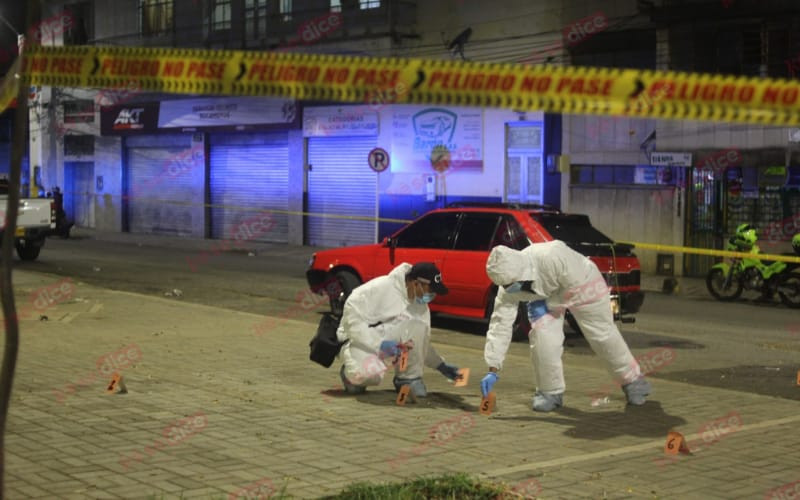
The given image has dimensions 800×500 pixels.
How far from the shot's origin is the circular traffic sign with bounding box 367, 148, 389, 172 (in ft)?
90.7

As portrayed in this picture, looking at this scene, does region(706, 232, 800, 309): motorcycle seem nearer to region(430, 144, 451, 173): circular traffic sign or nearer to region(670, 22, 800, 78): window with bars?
region(670, 22, 800, 78): window with bars

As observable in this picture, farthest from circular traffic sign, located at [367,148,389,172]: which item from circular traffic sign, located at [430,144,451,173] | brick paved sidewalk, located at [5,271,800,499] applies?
brick paved sidewalk, located at [5,271,800,499]

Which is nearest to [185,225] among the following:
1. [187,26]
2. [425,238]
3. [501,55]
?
[187,26]

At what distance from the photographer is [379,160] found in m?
27.7

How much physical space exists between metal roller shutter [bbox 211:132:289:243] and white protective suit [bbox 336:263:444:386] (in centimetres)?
2460

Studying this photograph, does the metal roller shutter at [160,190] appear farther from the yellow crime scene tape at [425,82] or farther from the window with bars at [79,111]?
the yellow crime scene tape at [425,82]

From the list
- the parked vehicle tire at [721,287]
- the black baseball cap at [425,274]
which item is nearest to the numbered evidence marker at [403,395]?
the black baseball cap at [425,274]

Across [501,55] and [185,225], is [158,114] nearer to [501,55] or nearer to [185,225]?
[185,225]

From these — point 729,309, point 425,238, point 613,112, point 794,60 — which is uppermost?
point 794,60

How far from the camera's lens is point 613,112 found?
4.34m

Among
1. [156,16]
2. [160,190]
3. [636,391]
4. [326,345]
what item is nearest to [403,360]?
[326,345]

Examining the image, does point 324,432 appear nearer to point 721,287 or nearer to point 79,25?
point 721,287

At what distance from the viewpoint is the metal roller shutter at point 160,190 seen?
37.2 m

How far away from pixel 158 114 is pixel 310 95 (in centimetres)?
3382
